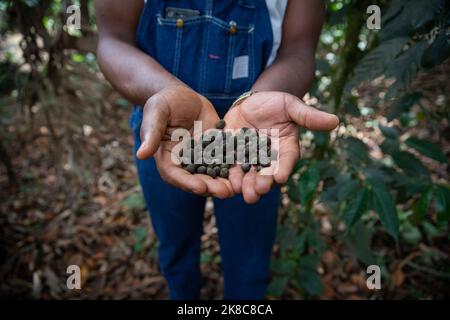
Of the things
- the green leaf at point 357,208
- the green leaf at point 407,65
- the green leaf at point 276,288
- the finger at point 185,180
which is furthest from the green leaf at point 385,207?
the green leaf at point 276,288

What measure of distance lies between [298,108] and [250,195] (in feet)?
1.18

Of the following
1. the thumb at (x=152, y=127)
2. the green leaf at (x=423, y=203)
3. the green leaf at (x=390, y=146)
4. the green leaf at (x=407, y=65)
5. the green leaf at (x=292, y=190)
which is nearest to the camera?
the thumb at (x=152, y=127)

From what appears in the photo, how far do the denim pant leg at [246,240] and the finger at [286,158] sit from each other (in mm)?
487

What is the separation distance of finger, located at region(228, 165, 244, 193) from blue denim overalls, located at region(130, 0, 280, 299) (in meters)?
0.33

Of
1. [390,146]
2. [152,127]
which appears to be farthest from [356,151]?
[152,127]

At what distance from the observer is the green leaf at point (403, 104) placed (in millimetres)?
1628

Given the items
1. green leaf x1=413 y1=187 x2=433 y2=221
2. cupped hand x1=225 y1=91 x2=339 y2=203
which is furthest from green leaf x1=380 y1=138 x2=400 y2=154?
cupped hand x1=225 y1=91 x2=339 y2=203

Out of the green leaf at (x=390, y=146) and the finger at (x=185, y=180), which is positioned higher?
the green leaf at (x=390, y=146)

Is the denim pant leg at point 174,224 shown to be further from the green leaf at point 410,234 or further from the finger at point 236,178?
the green leaf at point 410,234

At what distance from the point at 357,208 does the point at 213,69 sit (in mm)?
872

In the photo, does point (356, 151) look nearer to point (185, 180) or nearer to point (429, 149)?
point (429, 149)

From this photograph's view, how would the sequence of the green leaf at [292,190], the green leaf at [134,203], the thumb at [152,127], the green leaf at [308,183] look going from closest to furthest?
the thumb at [152,127], the green leaf at [308,183], the green leaf at [292,190], the green leaf at [134,203]
